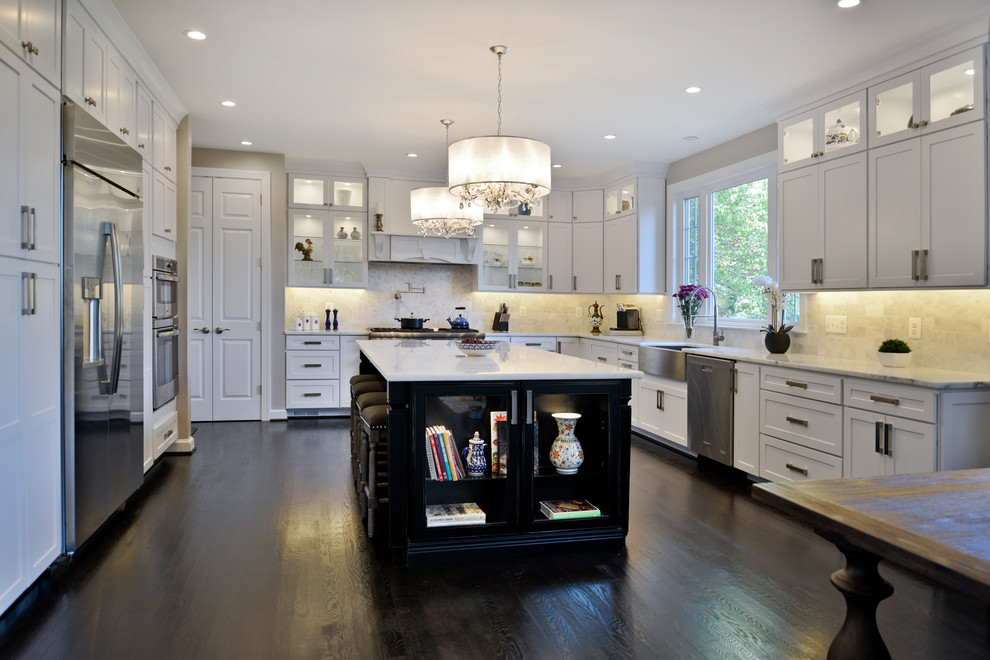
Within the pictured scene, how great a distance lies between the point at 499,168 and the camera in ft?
11.3

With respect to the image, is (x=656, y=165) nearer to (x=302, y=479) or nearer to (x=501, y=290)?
(x=501, y=290)

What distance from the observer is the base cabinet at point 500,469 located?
9.21 feet

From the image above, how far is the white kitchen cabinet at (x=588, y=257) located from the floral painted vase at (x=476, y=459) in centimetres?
432

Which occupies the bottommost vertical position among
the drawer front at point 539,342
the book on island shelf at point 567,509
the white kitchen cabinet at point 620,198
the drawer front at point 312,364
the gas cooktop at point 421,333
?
the book on island shelf at point 567,509

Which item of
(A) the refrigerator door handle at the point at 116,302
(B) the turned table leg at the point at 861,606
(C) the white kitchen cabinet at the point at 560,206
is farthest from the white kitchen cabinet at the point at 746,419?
(A) the refrigerator door handle at the point at 116,302

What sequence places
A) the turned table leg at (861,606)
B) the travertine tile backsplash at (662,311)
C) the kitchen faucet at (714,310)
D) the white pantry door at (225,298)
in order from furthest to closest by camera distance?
the white pantry door at (225,298) < the kitchen faucet at (714,310) < the travertine tile backsplash at (662,311) < the turned table leg at (861,606)

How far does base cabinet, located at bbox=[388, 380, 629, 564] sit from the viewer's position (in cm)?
281

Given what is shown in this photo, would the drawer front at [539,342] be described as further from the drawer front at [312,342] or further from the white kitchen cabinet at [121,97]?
the white kitchen cabinet at [121,97]

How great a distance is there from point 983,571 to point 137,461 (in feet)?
12.5

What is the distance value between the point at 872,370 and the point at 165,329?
4.50 metres

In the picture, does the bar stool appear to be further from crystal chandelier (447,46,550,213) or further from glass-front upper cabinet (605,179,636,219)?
glass-front upper cabinet (605,179,636,219)

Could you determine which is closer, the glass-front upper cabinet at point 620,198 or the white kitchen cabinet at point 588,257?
the glass-front upper cabinet at point 620,198

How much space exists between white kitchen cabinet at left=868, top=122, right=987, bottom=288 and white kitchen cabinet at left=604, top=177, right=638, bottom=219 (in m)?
2.85

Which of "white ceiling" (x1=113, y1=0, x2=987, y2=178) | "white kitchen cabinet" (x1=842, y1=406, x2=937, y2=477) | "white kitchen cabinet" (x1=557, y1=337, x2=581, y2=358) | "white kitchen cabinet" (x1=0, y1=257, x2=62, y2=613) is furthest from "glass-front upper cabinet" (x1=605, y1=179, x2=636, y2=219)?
"white kitchen cabinet" (x1=0, y1=257, x2=62, y2=613)
